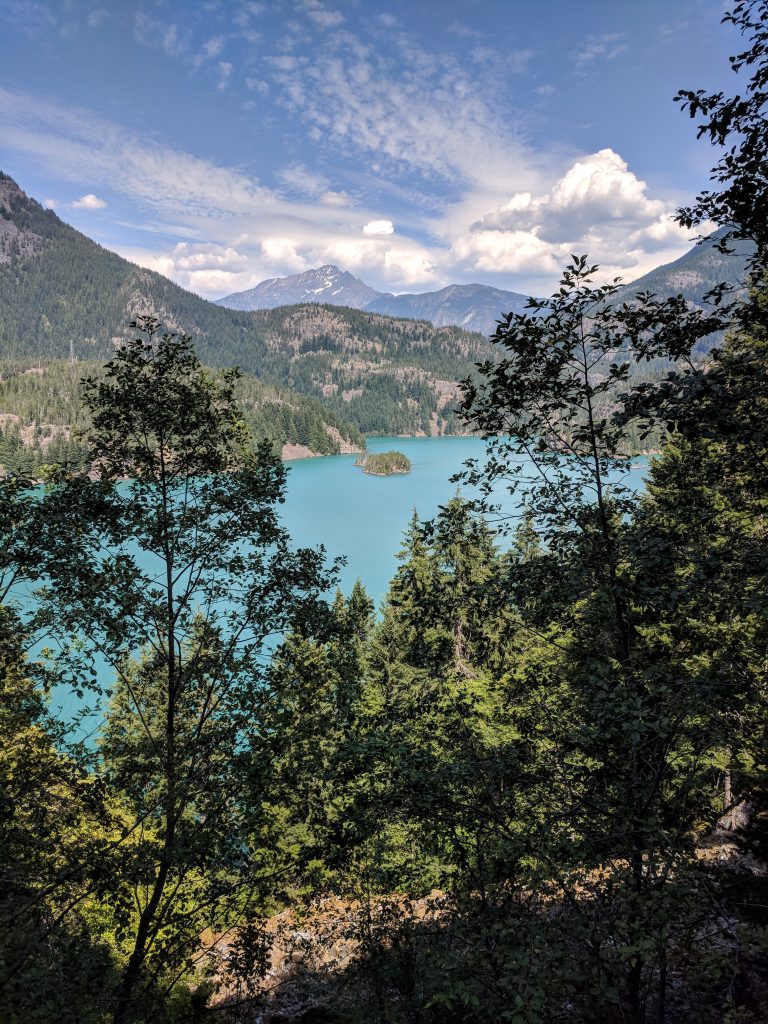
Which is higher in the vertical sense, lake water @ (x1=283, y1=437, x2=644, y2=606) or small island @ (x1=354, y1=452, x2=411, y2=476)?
small island @ (x1=354, y1=452, x2=411, y2=476)

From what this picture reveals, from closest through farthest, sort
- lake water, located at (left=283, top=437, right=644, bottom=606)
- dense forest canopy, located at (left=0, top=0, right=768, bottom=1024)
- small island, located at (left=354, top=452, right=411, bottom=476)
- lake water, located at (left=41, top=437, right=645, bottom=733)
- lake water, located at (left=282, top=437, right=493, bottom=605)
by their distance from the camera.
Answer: dense forest canopy, located at (left=0, top=0, right=768, bottom=1024) → lake water, located at (left=41, top=437, right=645, bottom=733) → lake water, located at (left=283, top=437, right=644, bottom=606) → lake water, located at (left=282, top=437, right=493, bottom=605) → small island, located at (left=354, top=452, right=411, bottom=476)

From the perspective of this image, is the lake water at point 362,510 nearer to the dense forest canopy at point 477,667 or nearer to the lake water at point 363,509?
the lake water at point 363,509

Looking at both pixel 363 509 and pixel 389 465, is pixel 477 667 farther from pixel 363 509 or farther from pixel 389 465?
pixel 389 465

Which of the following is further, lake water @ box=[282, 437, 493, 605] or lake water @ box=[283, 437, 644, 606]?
lake water @ box=[282, 437, 493, 605]

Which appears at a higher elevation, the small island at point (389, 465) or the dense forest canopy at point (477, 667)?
the dense forest canopy at point (477, 667)

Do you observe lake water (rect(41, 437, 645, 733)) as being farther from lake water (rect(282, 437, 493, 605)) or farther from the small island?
the small island

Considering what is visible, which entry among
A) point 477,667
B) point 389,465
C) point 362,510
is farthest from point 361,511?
point 477,667

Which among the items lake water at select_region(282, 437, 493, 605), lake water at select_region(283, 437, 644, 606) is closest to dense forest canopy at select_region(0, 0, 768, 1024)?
lake water at select_region(283, 437, 644, 606)

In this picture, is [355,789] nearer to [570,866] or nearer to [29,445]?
[570,866]

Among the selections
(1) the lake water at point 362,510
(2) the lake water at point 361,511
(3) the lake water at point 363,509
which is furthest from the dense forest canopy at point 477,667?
(1) the lake water at point 362,510

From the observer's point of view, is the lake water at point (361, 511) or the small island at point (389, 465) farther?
the small island at point (389, 465)

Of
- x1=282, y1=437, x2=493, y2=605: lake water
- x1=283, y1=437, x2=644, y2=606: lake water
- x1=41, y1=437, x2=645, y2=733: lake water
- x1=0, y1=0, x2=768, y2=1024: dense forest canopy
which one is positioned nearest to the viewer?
x1=0, y1=0, x2=768, y2=1024: dense forest canopy

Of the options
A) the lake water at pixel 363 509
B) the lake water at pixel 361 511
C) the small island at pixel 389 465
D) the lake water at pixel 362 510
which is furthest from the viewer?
the small island at pixel 389 465

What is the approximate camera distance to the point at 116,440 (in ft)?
23.6
